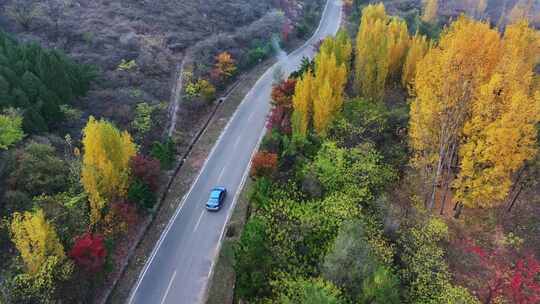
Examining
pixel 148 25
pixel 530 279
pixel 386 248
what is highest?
pixel 148 25

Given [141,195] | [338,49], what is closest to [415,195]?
[338,49]

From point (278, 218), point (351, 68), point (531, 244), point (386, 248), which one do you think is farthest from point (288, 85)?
point (531, 244)

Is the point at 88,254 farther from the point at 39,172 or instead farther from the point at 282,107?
the point at 282,107

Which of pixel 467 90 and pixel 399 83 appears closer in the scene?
pixel 467 90

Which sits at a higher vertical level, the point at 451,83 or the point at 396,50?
the point at 451,83

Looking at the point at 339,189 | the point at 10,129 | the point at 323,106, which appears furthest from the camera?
the point at 323,106

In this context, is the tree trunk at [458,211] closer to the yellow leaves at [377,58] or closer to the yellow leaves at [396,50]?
the yellow leaves at [377,58]

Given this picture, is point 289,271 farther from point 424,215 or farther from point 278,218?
point 424,215
